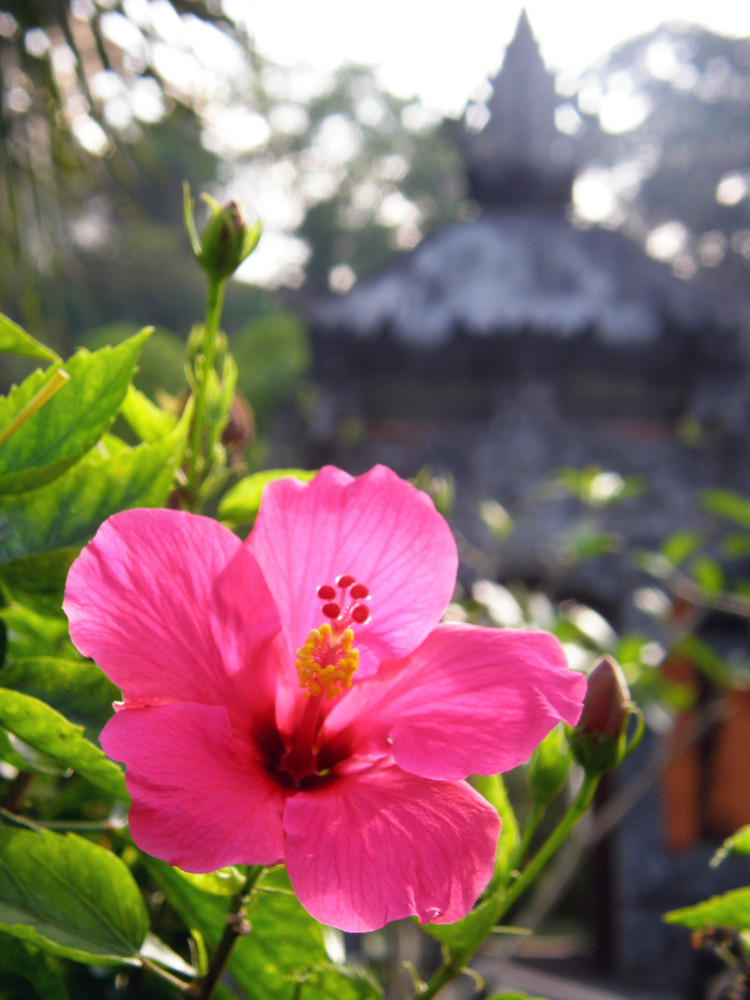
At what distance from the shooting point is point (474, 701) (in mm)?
314

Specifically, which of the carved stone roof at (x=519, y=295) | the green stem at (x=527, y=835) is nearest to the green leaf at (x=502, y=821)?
the green stem at (x=527, y=835)

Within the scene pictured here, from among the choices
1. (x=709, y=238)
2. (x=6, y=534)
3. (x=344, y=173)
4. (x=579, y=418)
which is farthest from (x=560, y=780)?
(x=344, y=173)

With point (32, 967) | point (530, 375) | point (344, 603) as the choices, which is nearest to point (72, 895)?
point (32, 967)

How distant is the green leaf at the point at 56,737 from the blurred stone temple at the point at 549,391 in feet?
11.8

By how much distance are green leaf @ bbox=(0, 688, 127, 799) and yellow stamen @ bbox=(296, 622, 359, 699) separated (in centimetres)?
8

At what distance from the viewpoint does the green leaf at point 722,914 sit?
37cm

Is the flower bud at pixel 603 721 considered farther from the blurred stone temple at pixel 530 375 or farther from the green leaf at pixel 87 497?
the blurred stone temple at pixel 530 375

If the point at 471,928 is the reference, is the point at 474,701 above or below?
above

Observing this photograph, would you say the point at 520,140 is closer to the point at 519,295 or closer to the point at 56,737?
the point at 519,295

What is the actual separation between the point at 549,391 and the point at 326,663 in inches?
154

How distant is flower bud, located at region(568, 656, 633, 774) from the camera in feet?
1.31

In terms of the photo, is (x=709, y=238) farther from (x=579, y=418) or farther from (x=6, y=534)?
(x=6, y=534)

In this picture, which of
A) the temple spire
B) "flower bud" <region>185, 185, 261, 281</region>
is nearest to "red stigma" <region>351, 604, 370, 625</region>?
"flower bud" <region>185, 185, 261, 281</region>

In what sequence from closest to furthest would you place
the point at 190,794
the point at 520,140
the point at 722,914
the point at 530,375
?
the point at 190,794 < the point at 722,914 < the point at 530,375 < the point at 520,140
